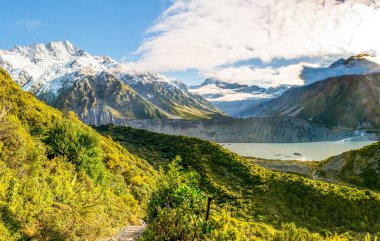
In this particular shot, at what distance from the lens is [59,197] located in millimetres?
19312

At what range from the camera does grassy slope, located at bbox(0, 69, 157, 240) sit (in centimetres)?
1571

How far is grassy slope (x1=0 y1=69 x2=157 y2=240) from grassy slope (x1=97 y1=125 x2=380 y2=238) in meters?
12.3

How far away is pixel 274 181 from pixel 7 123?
43757 millimetres

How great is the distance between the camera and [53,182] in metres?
20.8

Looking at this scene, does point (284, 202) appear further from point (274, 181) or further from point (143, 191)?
point (143, 191)

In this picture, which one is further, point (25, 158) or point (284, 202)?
point (284, 202)

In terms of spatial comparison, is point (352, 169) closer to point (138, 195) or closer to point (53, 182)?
point (138, 195)

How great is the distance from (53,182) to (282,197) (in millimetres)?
39066

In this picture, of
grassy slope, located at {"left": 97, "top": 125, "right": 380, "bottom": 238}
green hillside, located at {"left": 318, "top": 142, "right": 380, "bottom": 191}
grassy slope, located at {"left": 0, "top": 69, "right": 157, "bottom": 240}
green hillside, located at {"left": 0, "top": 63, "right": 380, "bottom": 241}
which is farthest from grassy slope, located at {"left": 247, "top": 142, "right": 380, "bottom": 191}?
grassy slope, located at {"left": 0, "top": 69, "right": 157, "bottom": 240}

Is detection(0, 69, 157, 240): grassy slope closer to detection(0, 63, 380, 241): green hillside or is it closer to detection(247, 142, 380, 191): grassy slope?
detection(0, 63, 380, 241): green hillside

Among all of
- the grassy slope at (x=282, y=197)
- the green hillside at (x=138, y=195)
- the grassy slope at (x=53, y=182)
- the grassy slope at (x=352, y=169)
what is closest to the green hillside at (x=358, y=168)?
the grassy slope at (x=352, y=169)

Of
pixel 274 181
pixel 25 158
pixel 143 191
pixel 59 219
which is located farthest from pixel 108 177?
pixel 274 181

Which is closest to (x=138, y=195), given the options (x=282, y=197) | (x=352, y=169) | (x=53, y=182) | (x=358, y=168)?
(x=53, y=182)

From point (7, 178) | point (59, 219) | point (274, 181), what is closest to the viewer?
point (59, 219)
